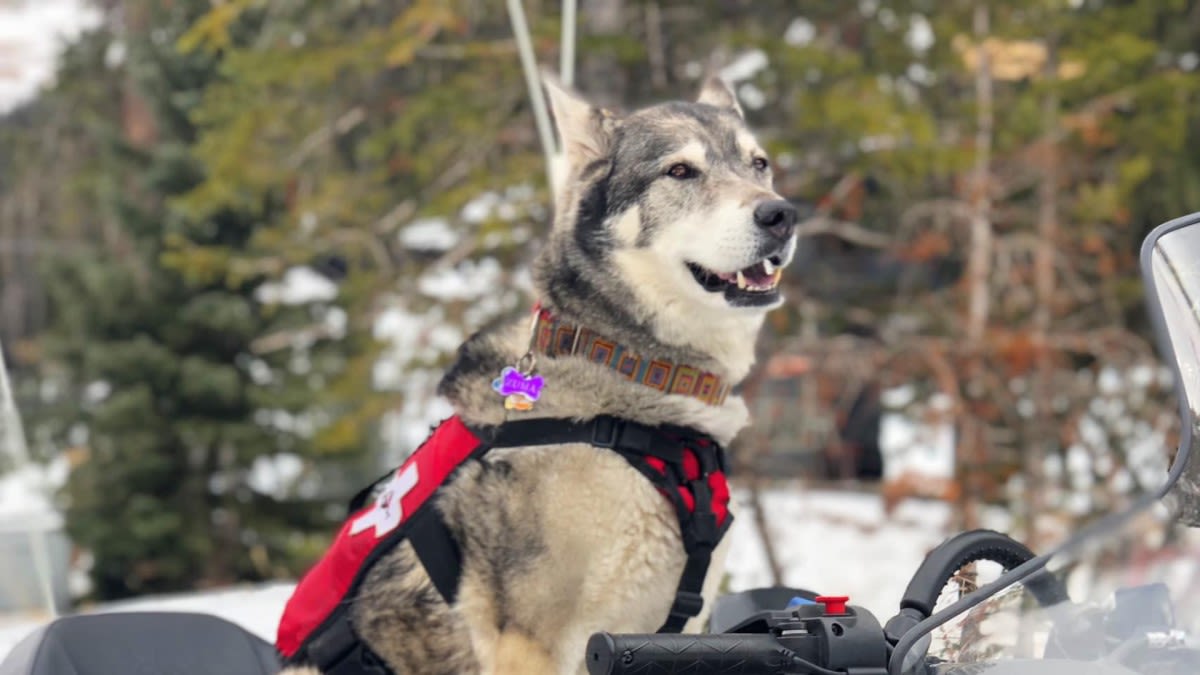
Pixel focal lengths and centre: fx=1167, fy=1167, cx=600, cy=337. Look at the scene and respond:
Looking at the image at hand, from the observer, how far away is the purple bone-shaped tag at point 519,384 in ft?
7.59

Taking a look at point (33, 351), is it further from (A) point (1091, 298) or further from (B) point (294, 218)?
(A) point (1091, 298)

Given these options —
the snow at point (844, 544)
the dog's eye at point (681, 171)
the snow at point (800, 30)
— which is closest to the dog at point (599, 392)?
the dog's eye at point (681, 171)

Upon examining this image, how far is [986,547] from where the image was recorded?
5.61 ft

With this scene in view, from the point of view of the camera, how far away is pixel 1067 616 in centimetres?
131

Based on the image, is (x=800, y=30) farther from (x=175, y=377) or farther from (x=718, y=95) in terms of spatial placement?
(x=175, y=377)

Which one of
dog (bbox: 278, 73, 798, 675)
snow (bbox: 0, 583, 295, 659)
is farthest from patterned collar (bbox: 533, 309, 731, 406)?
snow (bbox: 0, 583, 295, 659)

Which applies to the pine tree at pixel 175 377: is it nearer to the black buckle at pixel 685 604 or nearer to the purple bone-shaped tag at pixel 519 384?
the purple bone-shaped tag at pixel 519 384

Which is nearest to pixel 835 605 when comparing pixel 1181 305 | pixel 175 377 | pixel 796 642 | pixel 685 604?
pixel 796 642

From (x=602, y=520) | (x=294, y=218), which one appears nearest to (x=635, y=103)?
(x=294, y=218)

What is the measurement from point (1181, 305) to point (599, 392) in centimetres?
120

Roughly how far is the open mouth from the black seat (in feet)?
3.86

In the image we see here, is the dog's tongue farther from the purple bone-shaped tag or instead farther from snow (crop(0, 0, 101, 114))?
snow (crop(0, 0, 101, 114))

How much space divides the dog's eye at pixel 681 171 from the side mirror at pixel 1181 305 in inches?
48.4

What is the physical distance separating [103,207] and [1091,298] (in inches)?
326
